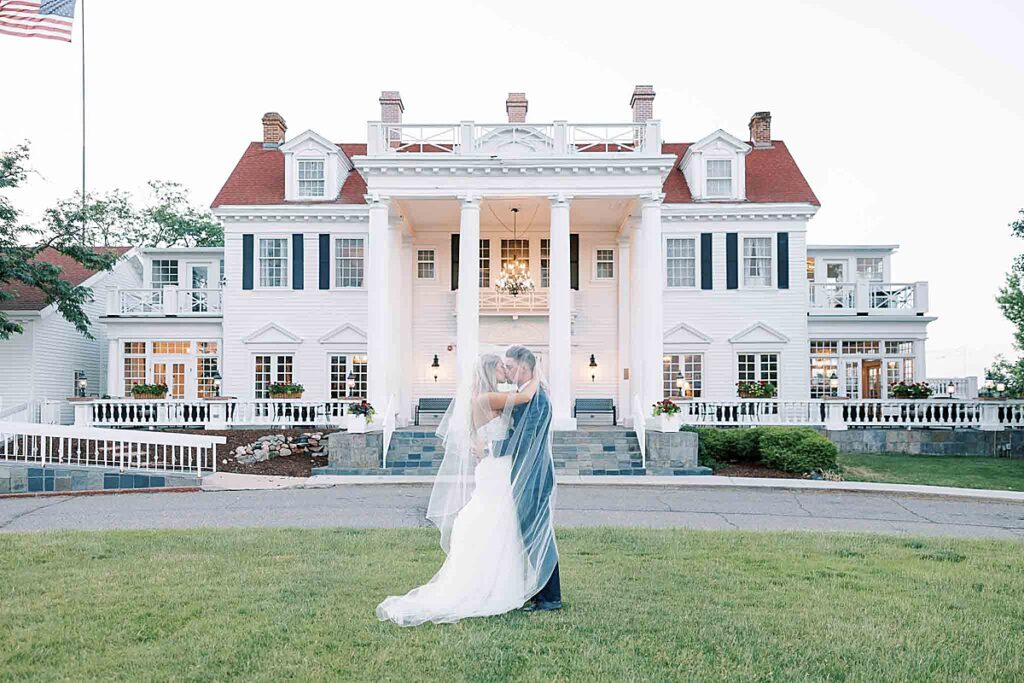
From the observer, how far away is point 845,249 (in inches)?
1165

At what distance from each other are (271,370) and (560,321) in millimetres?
10873

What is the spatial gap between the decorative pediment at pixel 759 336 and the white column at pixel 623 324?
12.0 ft

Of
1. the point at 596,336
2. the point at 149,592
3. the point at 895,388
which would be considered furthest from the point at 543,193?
the point at 149,592

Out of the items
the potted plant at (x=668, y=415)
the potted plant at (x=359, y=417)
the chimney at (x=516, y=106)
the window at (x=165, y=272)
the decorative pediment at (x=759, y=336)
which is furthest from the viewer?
the window at (x=165, y=272)

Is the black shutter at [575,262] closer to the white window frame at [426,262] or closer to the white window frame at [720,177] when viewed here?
the white window frame at [426,262]

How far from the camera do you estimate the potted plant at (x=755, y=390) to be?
23653 millimetres

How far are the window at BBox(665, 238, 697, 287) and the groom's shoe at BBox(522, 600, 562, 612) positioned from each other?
21.1 meters

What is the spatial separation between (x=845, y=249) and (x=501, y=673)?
27.9 m

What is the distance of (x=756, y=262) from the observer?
26.5 m

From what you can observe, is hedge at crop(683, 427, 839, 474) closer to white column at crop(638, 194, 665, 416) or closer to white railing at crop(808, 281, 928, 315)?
white column at crop(638, 194, 665, 416)

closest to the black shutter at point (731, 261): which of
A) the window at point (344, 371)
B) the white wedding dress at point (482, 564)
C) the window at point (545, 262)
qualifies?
the window at point (545, 262)

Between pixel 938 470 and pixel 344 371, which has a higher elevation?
pixel 344 371

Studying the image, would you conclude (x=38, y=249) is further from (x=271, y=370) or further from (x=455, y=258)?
(x=455, y=258)

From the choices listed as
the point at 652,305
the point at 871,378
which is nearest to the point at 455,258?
the point at 652,305
